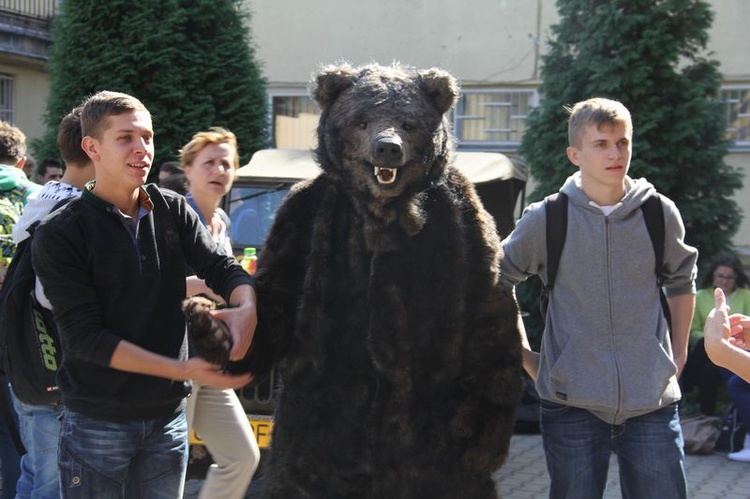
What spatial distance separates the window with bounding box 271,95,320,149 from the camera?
50.3ft

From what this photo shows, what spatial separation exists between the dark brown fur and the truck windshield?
4.22 metres

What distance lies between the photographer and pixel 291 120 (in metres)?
15.5

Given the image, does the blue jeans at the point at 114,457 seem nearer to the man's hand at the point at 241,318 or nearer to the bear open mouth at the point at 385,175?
the man's hand at the point at 241,318

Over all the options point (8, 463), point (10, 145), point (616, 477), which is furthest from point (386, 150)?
point (616, 477)

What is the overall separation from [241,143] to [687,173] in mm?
5702

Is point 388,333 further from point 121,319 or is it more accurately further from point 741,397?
point 741,397

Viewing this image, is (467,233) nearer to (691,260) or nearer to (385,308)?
(385,308)

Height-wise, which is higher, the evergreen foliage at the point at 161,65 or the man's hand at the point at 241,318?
the evergreen foliage at the point at 161,65

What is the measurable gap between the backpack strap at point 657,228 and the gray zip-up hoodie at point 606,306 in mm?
20

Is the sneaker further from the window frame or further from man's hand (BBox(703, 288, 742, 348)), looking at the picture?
the window frame

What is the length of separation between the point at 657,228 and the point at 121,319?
1820mm

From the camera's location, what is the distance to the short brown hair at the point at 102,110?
3.05 meters

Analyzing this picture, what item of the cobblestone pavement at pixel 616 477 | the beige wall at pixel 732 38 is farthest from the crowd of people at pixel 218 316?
the beige wall at pixel 732 38

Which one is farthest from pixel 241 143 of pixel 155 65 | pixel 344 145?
pixel 344 145
